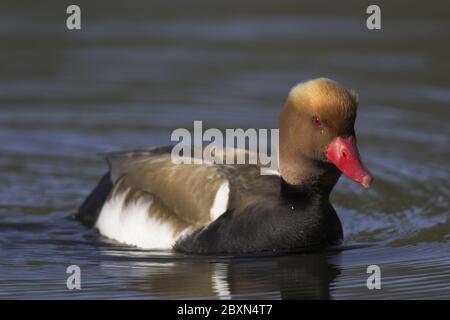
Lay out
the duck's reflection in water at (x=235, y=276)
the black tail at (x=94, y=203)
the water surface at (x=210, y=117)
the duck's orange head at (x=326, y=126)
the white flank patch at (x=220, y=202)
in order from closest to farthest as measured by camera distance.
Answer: the duck's reflection in water at (x=235, y=276)
the duck's orange head at (x=326, y=126)
the water surface at (x=210, y=117)
the white flank patch at (x=220, y=202)
the black tail at (x=94, y=203)

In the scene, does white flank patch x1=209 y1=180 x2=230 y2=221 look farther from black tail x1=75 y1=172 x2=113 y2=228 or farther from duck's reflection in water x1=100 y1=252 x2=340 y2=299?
black tail x1=75 y1=172 x2=113 y2=228

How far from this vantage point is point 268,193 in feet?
26.3

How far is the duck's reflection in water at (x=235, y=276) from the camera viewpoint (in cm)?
721

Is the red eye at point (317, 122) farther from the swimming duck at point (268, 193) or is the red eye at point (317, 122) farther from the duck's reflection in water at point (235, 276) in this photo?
the duck's reflection in water at point (235, 276)

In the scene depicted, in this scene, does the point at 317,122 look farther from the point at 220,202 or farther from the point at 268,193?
the point at 220,202

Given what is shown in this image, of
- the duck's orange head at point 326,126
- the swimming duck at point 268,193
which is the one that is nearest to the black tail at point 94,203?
the swimming duck at point 268,193

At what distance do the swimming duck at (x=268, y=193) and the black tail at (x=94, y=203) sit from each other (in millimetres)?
514

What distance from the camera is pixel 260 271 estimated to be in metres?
7.57

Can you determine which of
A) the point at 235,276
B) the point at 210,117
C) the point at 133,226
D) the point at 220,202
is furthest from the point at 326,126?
the point at 210,117

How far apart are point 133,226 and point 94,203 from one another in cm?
73

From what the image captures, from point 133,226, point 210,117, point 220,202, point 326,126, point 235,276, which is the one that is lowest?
point 235,276

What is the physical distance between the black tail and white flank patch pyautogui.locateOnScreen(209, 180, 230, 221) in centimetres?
134

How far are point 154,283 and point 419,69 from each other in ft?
21.6

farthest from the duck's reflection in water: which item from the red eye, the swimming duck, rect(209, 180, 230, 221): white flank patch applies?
the red eye
